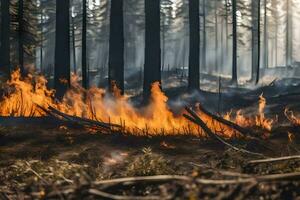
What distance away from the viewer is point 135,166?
6.67m

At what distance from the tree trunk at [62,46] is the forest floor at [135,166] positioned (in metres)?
7.29

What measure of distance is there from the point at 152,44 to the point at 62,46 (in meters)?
3.52

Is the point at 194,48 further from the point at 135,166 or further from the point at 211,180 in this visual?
the point at 211,180

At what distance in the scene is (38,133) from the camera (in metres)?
11.0

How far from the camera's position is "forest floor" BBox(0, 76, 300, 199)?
3941 millimetres

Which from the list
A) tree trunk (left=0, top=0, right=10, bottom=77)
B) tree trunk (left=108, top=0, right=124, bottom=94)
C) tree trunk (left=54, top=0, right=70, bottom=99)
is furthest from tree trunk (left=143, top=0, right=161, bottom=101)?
tree trunk (left=0, top=0, right=10, bottom=77)

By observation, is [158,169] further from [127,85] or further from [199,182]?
[127,85]

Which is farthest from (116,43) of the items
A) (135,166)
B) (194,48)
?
(135,166)

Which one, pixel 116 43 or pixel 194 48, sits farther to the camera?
pixel 194 48

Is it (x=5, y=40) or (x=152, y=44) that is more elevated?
(x=5, y=40)

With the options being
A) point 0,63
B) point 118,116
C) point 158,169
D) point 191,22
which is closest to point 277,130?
point 118,116

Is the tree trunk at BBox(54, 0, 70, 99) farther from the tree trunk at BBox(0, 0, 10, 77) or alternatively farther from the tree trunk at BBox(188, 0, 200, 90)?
the tree trunk at BBox(188, 0, 200, 90)

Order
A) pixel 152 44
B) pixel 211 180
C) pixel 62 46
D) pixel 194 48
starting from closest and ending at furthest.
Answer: pixel 211 180 < pixel 152 44 < pixel 62 46 < pixel 194 48

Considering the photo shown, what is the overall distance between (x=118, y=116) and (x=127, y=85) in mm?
27103
